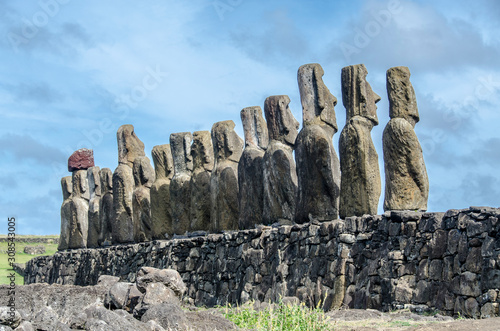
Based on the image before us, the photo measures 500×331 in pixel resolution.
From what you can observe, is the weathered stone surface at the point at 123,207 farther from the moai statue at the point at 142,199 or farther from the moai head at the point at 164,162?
the moai head at the point at 164,162

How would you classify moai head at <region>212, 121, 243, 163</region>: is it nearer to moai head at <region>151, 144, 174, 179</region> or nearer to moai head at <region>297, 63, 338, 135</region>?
moai head at <region>151, 144, 174, 179</region>

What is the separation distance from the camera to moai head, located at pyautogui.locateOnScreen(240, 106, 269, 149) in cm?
1678

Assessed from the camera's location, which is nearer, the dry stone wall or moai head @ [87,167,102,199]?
the dry stone wall

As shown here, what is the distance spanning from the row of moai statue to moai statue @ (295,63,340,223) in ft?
0.06

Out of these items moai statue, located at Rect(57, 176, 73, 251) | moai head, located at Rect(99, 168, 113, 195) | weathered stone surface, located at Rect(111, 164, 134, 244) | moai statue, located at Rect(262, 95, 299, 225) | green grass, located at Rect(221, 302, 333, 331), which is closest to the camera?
green grass, located at Rect(221, 302, 333, 331)

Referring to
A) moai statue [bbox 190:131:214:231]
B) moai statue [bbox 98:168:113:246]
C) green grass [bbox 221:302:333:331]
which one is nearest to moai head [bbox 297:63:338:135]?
moai statue [bbox 190:131:214:231]

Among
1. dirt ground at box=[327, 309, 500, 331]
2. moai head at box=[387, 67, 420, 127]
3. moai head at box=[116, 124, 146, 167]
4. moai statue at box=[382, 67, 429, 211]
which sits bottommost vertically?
dirt ground at box=[327, 309, 500, 331]

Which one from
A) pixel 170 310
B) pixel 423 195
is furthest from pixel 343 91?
pixel 170 310

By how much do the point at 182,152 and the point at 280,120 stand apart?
4.70 meters

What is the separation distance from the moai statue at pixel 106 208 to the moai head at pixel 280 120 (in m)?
8.68

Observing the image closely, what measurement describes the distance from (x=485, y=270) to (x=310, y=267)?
4063mm

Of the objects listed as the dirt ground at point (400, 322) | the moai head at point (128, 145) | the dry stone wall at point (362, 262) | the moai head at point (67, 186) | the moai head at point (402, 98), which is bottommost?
the dirt ground at point (400, 322)

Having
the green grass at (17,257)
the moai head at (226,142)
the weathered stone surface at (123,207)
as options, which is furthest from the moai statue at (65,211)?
the moai head at (226,142)

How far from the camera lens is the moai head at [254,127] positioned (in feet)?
55.1
